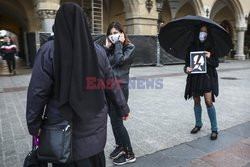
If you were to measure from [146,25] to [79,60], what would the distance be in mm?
14435

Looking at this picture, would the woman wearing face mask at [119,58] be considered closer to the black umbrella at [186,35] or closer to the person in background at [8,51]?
the black umbrella at [186,35]

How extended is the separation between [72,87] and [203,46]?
2.62 meters

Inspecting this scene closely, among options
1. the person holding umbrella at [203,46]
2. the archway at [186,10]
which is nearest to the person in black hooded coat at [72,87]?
the person holding umbrella at [203,46]

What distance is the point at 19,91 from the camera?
25.2 feet

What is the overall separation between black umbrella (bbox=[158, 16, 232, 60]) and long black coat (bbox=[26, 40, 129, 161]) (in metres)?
2.15

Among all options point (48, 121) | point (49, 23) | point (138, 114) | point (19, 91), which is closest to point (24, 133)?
point (138, 114)

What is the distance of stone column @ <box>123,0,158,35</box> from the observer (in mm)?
15109

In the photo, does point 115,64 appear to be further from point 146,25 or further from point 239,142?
point 146,25

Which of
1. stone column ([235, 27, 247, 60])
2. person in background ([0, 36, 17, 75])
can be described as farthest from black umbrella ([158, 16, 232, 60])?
stone column ([235, 27, 247, 60])

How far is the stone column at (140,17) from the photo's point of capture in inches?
595

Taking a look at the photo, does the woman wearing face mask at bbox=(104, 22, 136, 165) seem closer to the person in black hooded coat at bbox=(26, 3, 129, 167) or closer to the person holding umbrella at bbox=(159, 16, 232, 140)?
the person in black hooded coat at bbox=(26, 3, 129, 167)

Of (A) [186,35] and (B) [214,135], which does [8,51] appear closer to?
(A) [186,35]

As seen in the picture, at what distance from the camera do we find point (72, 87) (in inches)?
65.4

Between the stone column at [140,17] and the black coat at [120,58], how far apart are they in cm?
1269
